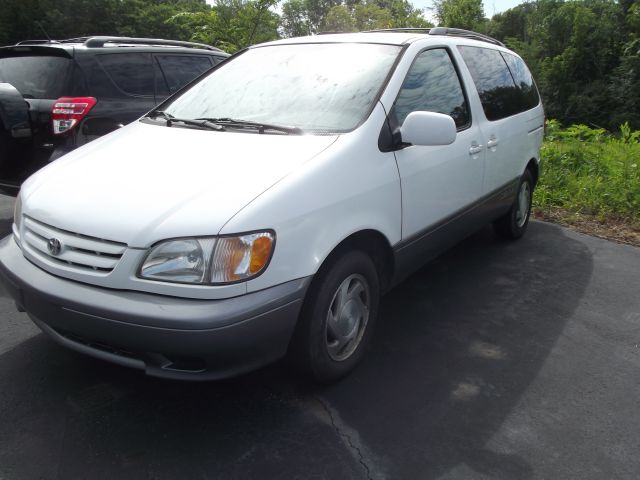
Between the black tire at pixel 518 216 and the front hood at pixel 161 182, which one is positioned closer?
the front hood at pixel 161 182

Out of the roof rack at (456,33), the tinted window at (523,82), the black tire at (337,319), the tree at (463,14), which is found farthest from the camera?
the tree at (463,14)

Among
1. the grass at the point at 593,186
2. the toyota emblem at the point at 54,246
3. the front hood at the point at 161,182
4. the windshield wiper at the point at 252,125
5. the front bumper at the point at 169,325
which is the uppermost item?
the windshield wiper at the point at 252,125

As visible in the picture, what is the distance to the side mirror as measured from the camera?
2.98 m

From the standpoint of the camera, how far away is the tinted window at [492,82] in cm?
419

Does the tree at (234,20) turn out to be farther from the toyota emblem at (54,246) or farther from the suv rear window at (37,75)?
the toyota emblem at (54,246)

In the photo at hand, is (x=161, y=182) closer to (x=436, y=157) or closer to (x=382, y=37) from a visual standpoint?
(x=436, y=157)

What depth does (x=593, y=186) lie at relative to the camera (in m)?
6.58

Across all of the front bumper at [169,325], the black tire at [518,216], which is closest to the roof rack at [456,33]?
the black tire at [518,216]

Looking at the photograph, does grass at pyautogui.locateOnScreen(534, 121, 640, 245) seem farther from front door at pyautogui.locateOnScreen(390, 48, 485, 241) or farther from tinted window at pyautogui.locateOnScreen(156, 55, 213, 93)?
tinted window at pyautogui.locateOnScreen(156, 55, 213, 93)

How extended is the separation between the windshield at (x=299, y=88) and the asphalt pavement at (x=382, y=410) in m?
1.34

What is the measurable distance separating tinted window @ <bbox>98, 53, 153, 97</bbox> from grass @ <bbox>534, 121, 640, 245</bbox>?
14.1 feet

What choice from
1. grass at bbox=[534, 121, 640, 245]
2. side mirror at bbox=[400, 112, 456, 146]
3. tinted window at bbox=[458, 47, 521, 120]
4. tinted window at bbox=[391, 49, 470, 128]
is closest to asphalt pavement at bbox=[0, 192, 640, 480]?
side mirror at bbox=[400, 112, 456, 146]

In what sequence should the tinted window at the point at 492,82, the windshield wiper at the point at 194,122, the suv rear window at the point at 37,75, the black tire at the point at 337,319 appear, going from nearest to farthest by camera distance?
1. the black tire at the point at 337,319
2. the windshield wiper at the point at 194,122
3. the tinted window at the point at 492,82
4. the suv rear window at the point at 37,75

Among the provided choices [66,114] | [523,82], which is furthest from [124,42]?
[523,82]
